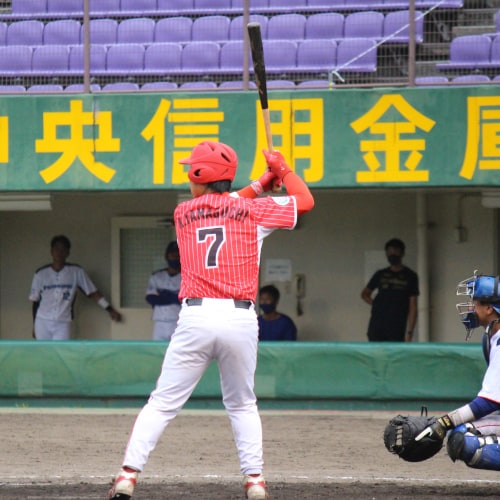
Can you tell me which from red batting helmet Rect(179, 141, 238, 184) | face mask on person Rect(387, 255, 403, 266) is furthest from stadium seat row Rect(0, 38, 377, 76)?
red batting helmet Rect(179, 141, 238, 184)

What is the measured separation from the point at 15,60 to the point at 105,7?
1346mm

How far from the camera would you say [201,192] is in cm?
519

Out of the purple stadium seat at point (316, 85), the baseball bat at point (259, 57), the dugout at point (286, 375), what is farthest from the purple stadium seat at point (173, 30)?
the baseball bat at point (259, 57)

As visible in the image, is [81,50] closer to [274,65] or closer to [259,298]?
[274,65]

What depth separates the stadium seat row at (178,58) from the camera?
A: 11109mm

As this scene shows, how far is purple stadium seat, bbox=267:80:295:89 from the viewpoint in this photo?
9.76m

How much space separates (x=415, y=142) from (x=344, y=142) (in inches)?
24.7

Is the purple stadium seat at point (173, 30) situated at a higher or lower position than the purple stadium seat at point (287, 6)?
lower

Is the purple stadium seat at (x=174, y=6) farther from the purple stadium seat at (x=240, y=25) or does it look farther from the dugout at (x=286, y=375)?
the dugout at (x=286, y=375)

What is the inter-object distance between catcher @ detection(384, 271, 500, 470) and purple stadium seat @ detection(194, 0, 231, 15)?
7.11 m

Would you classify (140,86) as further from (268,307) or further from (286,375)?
(286,375)

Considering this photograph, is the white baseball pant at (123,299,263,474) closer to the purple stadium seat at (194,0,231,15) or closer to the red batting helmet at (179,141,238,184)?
the red batting helmet at (179,141,238,184)

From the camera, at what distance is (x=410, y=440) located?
5.25 metres

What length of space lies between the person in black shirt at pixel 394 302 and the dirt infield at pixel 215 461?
1.34 meters
